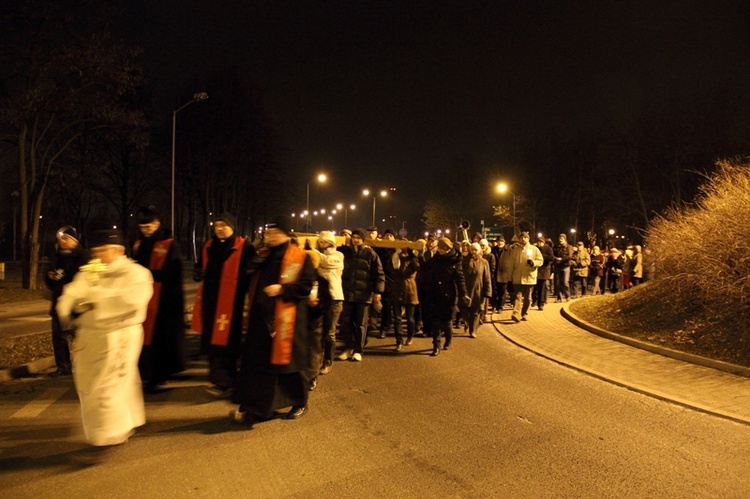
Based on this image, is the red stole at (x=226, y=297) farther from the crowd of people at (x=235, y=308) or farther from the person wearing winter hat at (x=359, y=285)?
the person wearing winter hat at (x=359, y=285)

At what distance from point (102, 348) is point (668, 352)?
8748 millimetres

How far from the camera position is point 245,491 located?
4164 millimetres

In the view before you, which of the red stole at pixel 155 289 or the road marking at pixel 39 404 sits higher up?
the red stole at pixel 155 289

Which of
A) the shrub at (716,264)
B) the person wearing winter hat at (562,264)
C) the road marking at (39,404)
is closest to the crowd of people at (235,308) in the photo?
the road marking at (39,404)

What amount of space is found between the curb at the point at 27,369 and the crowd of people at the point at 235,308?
0.42 meters

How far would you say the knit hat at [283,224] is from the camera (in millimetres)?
5676

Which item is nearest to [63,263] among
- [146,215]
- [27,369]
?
[146,215]

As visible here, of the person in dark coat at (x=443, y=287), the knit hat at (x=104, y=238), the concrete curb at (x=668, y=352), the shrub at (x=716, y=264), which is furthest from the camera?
the shrub at (x=716, y=264)

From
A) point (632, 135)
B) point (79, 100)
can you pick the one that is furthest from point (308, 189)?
point (79, 100)

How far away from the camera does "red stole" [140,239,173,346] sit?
6.42 metres

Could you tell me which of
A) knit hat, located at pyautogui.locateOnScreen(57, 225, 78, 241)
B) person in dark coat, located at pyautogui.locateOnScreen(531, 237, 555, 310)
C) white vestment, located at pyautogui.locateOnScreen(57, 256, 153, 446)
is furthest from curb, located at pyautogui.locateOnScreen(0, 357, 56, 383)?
person in dark coat, located at pyautogui.locateOnScreen(531, 237, 555, 310)

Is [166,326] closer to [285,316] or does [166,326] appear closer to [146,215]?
[146,215]

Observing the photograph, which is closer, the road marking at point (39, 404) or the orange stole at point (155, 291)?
the road marking at point (39, 404)

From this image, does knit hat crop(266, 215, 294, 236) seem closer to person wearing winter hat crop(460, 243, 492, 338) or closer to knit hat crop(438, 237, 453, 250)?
knit hat crop(438, 237, 453, 250)
